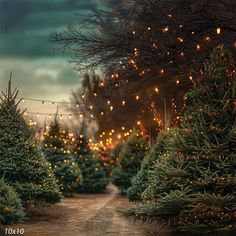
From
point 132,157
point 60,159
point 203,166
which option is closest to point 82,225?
point 203,166

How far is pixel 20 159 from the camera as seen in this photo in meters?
14.6

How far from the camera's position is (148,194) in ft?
40.9

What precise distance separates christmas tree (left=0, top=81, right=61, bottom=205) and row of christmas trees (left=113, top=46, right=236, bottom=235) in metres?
3.62

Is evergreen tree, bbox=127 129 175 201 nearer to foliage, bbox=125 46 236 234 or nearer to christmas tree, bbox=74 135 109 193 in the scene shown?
foliage, bbox=125 46 236 234

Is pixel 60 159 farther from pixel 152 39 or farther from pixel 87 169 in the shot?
pixel 152 39

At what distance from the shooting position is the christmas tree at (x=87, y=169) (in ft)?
105

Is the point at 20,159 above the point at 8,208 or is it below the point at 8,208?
above

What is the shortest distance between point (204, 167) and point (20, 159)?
6080 mm

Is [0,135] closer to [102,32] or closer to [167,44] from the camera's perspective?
[102,32]

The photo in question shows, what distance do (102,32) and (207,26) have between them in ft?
11.4

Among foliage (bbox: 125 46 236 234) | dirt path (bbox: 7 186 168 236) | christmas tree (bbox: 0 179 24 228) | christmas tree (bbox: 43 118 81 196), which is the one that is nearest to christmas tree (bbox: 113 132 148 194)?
christmas tree (bbox: 43 118 81 196)

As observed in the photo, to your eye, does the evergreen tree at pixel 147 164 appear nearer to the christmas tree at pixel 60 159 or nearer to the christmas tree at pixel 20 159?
the christmas tree at pixel 20 159

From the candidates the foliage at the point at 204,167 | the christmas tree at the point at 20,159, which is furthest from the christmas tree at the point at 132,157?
the foliage at the point at 204,167

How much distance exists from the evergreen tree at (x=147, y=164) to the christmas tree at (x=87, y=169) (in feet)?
38.3
